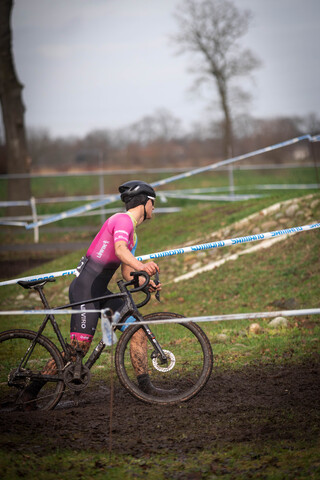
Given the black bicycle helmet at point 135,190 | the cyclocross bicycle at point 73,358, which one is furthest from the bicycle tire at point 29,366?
the black bicycle helmet at point 135,190

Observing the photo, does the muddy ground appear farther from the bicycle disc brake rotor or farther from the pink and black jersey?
the pink and black jersey

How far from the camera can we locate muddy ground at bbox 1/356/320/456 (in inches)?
166

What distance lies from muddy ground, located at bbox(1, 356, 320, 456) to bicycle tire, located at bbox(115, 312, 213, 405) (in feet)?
0.39

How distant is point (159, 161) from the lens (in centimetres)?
3294

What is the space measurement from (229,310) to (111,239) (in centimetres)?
452

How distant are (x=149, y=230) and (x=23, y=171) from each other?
902 cm

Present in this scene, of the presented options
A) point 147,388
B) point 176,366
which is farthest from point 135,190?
point 176,366

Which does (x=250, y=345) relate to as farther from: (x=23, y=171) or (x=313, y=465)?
(x=23, y=171)

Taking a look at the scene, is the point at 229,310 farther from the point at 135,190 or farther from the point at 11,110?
the point at 11,110

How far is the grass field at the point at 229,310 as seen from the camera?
3789 mm

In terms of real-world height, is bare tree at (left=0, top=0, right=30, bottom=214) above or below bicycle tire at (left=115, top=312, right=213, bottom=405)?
above

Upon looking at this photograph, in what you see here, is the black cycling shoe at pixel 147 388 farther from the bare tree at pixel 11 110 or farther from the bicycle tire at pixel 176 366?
the bare tree at pixel 11 110

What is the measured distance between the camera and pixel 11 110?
21.8m

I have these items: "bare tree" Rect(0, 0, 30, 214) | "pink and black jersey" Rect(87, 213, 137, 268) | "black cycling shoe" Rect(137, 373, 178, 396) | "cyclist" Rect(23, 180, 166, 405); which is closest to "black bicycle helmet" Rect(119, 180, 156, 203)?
"cyclist" Rect(23, 180, 166, 405)
